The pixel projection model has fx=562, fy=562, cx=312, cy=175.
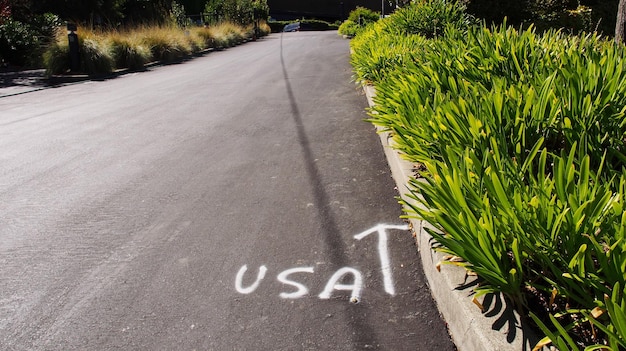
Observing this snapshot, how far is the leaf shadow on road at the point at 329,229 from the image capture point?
299cm

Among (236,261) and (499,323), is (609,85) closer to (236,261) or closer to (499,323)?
(499,323)

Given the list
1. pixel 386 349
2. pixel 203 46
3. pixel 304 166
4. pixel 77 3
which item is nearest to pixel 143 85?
pixel 304 166

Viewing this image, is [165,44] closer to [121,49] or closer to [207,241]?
[121,49]

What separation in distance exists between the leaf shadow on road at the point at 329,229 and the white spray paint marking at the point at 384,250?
0.73 feet

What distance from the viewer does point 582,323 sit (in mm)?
2445

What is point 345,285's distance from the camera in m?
3.51

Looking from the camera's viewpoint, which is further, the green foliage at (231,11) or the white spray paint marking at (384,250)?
the green foliage at (231,11)

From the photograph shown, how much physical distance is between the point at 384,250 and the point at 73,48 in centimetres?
1616

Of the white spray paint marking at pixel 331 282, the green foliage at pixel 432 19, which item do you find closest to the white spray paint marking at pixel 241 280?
the white spray paint marking at pixel 331 282

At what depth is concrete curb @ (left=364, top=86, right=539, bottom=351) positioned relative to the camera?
2383 mm

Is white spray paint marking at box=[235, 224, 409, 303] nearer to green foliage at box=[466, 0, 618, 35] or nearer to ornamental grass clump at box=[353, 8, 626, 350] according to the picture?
ornamental grass clump at box=[353, 8, 626, 350]

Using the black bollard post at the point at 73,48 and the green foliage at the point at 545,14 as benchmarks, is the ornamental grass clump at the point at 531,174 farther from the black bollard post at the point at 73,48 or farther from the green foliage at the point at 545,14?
the black bollard post at the point at 73,48

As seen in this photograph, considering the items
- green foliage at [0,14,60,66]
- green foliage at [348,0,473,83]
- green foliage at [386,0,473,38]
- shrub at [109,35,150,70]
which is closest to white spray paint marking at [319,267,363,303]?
green foliage at [348,0,473,83]

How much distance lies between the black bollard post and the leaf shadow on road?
11.5 metres
